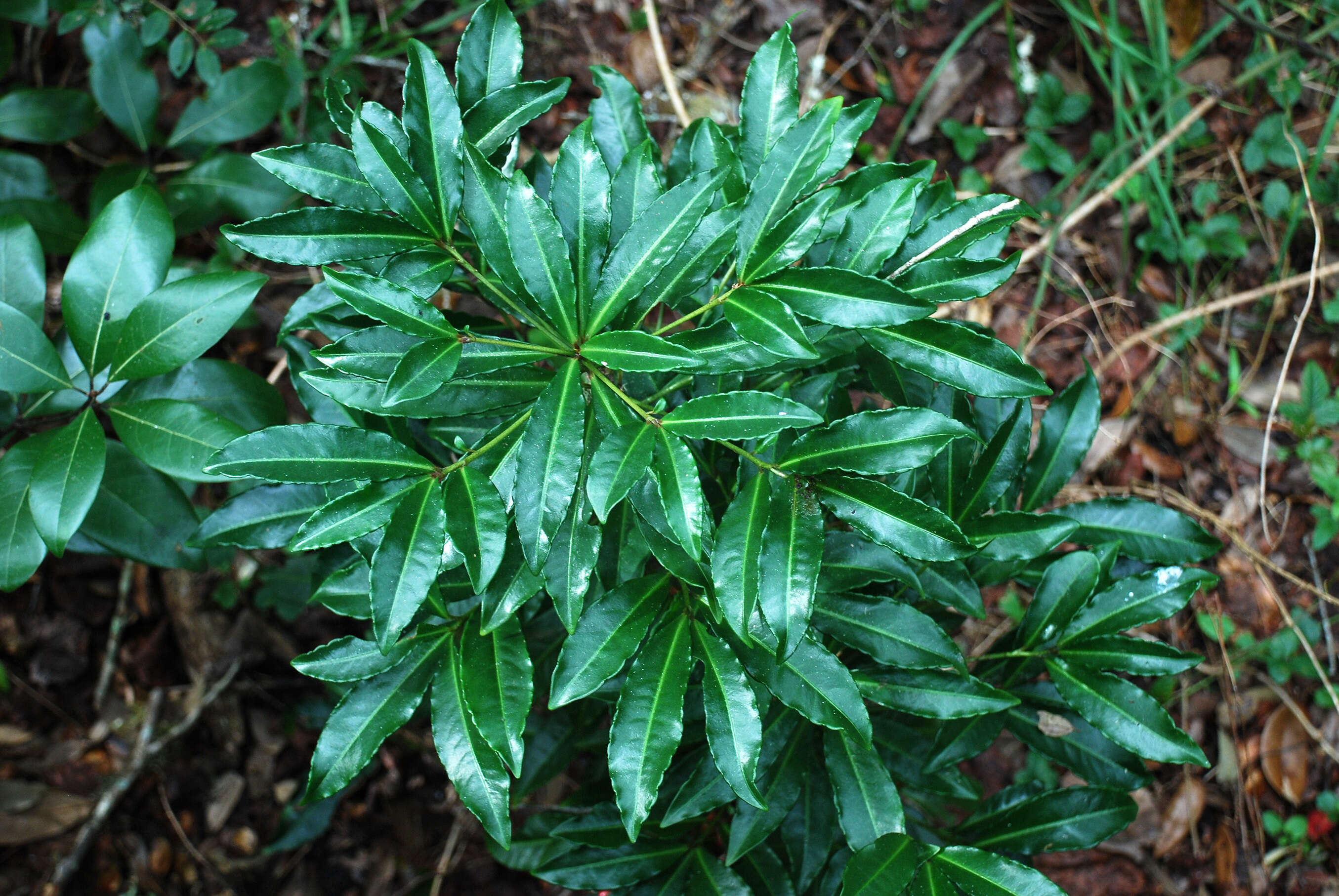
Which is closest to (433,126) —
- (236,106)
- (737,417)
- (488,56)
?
(488,56)

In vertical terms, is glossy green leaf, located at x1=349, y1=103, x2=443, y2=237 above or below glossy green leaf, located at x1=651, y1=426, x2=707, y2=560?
above

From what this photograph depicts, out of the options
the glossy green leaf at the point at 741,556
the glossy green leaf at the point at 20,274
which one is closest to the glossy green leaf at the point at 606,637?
the glossy green leaf at the point at 741,556

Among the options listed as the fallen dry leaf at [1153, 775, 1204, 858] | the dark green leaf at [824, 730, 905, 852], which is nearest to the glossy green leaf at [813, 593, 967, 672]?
the dark green leaf at [824, 730, 905, 852]

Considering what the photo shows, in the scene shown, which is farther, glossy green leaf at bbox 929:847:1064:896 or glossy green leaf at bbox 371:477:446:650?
glossy green leaf at bbox 929:847:1064:896

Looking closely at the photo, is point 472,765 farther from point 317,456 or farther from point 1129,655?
point 1129,655

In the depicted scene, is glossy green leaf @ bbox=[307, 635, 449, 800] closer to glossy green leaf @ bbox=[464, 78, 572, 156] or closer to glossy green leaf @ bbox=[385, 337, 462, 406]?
glossy green leaf @ bbox=[385, 337, 462, 406]

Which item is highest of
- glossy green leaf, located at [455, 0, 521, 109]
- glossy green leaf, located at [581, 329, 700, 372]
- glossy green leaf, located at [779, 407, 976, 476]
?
glossy green leaf, located at [455, 0, 521, 109]

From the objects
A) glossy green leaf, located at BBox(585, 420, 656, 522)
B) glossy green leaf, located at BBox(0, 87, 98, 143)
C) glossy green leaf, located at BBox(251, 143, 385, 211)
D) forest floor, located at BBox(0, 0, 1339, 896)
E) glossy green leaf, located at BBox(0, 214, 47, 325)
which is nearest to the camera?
glossy green leaf, located at BBox(585, 420, 656, 522)
